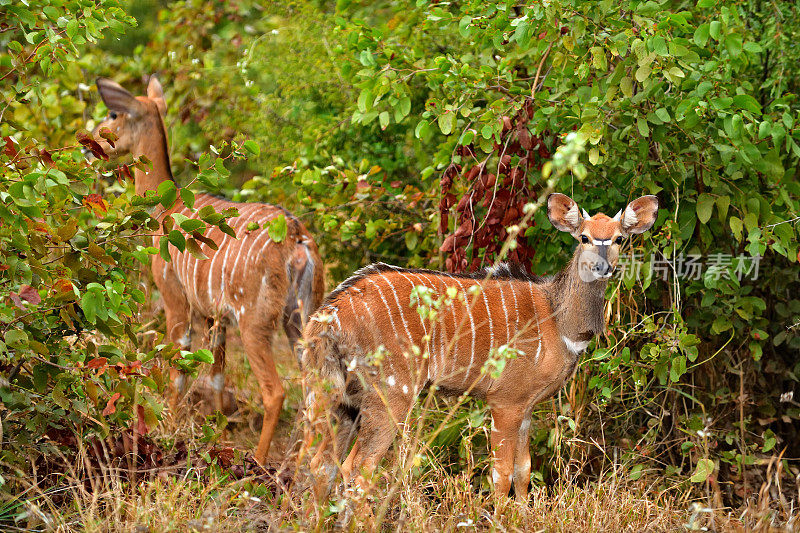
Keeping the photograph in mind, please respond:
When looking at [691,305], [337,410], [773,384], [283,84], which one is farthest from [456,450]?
[283,84]

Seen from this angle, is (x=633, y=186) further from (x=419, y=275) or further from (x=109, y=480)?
(x=109, y=480)

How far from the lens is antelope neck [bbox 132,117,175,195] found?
6.02 meters

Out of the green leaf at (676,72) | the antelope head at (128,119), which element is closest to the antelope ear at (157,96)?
the antelope head at (128,119)

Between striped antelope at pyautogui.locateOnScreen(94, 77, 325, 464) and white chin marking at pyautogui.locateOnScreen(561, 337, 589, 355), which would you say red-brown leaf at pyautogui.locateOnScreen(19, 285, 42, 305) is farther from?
white chin marking at pyautogui.locateOnScreen(561, 337, 589, 355)

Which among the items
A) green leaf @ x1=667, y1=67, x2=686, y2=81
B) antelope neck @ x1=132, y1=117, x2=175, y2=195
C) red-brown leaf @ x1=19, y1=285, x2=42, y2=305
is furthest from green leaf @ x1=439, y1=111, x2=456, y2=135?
antelope neck @ x1=132, y1=117, x2=175, y2=195

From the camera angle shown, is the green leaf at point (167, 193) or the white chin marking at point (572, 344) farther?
the white chin marking at point (572, 344)

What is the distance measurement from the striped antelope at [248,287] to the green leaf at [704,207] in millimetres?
2067

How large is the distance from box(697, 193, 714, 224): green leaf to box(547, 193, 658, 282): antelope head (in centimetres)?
37

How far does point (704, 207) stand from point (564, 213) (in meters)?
0.74

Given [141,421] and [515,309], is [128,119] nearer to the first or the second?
[141,421]

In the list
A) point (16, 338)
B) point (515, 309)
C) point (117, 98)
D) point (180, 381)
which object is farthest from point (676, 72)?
point (117, 98)

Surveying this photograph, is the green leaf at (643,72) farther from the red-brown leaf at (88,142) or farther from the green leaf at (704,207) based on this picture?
the red-brown leaf at (88,142)

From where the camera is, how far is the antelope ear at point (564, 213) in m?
4.28

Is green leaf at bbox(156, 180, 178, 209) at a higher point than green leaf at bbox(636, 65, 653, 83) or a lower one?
lower
